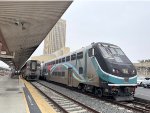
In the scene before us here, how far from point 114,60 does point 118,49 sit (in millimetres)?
1861

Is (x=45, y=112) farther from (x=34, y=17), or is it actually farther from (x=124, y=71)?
(x=34, y=17)

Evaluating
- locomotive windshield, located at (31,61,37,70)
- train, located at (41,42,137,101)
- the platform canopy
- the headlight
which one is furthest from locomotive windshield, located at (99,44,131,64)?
locomotive windshield, located at (31,61,37,70)

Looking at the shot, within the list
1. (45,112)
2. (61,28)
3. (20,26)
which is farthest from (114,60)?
(61,28)

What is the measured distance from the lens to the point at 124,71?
659 inches

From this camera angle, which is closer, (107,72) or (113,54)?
(107,72)

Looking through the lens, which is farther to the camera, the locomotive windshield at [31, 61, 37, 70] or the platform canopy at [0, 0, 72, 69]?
the locomotive windshield at [31, 61, 37, 70]

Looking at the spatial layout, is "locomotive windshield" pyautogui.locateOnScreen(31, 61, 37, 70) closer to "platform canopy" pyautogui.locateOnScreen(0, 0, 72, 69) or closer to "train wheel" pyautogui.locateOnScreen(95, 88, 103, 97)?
"platform canopy" pyautogui.locateOnScreen(0, 0, 72, 69)

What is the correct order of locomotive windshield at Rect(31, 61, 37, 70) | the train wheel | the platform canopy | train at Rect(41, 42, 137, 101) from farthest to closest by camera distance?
locomotive windshield at Rect(31, 61, 37, 70)
the train wheel
the platform canopy
train at Rect(41, 42, 137, 101)

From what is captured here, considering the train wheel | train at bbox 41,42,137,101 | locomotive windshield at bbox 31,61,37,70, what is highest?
locomotive windshield at bbox 31,61,37,70

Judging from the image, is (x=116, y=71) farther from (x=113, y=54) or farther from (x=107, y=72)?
(x=113, y=54)

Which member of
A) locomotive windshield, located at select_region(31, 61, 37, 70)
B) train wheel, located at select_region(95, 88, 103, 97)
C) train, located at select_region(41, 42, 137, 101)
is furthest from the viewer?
locomotive windshield, located at select_region(31, 61, 37, 70)

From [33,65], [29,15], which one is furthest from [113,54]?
[33,65]

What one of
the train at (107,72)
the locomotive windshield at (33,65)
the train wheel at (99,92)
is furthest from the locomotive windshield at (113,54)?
the locomotive windshield at (33,65)

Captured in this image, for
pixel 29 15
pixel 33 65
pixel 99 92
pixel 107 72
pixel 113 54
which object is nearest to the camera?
pixel 107 72
